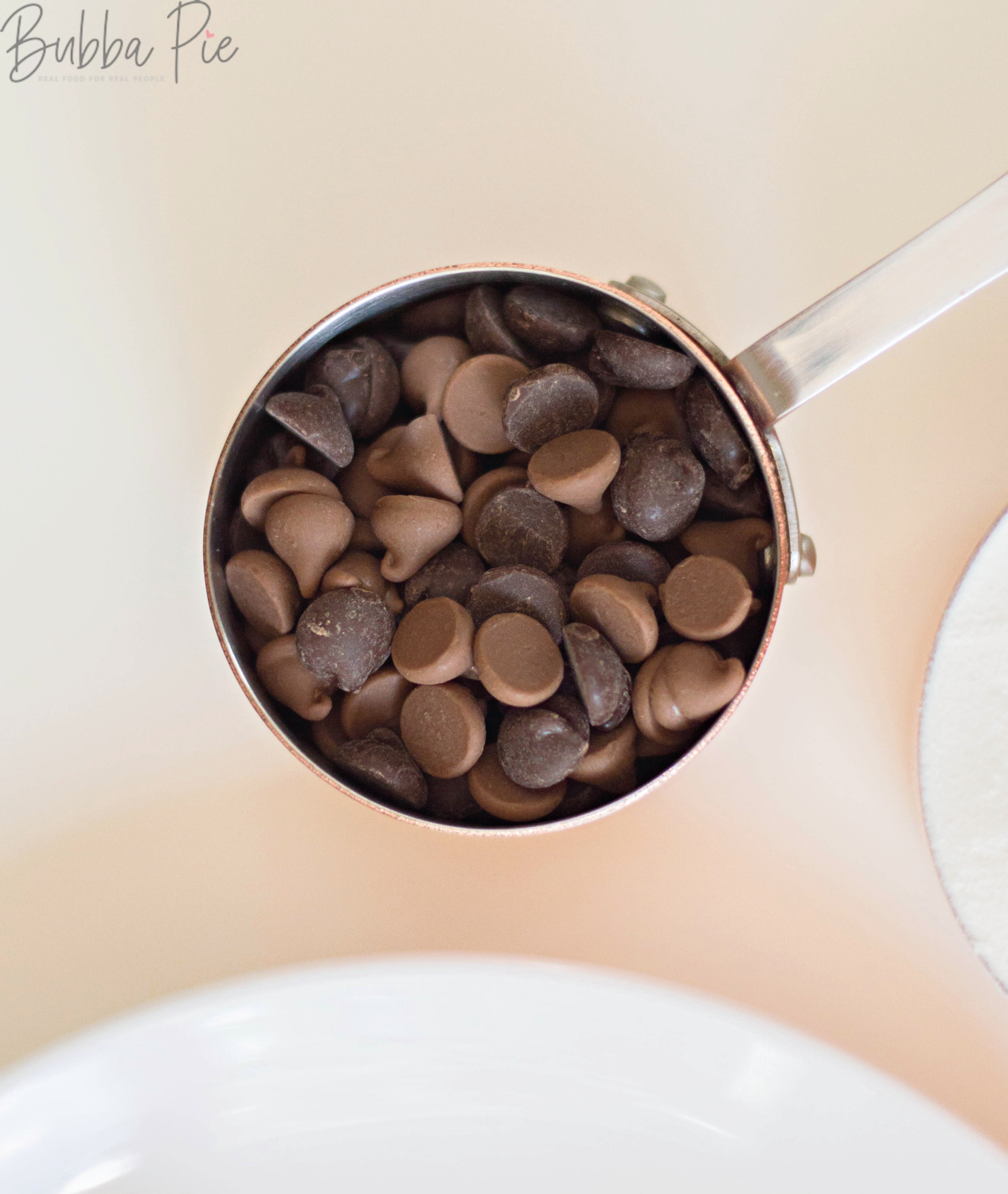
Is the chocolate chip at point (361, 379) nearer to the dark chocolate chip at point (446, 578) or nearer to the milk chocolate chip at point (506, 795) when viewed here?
the dark chocolate chip at point (446, 578)

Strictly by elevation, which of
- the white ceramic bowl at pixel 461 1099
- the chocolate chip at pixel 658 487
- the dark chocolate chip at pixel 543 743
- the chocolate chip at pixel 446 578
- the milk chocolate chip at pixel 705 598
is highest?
the chocolate chip at pixel 446 578

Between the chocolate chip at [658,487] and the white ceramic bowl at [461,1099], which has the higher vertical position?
the chocolate chip at [658,487]

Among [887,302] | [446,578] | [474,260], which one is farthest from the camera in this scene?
[474,260]

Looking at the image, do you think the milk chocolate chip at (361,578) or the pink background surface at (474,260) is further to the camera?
the pink background surface at (474,260)

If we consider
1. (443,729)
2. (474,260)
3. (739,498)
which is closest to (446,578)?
(443,729)

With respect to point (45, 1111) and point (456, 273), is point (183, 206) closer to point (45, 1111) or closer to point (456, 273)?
point (456, 273)

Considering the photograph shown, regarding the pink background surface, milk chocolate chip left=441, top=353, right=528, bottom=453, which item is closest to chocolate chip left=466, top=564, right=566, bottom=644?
milk chocolate chip left=441, top=353, right=528, bottom=453

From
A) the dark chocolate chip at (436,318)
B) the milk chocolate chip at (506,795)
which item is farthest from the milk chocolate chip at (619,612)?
the dark chocolate chip at (436,318)

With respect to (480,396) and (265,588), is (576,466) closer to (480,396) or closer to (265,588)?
(480,396)
